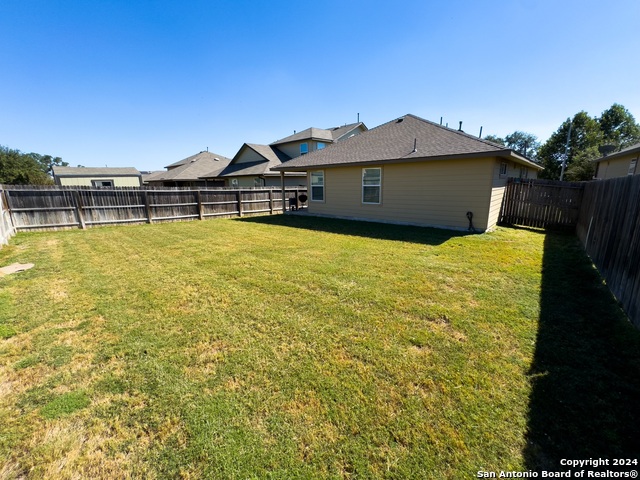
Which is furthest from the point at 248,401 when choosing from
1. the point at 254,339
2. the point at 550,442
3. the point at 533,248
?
the point at 533,248

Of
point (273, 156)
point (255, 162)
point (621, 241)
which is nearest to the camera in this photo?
point (621, 241)

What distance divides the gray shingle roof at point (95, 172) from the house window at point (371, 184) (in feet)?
117

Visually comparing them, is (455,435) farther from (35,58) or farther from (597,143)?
(597,143)

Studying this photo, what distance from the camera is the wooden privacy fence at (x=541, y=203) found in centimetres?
890

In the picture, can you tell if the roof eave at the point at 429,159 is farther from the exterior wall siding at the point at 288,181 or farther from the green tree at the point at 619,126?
the green tree at the point at 619,126

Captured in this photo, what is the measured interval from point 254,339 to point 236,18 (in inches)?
458

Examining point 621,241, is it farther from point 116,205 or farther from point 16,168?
point 16,168

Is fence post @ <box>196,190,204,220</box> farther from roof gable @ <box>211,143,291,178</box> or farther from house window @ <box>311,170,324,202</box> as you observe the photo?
roof gable @ <box>211,143,291,178</box>

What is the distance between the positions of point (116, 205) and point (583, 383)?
46.7 ft

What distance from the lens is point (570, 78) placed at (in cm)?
1515

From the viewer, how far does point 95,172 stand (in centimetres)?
3359

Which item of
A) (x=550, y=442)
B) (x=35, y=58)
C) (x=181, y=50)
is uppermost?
(x=181, y=50)

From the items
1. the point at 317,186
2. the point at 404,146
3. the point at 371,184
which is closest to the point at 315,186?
the point at 317,186

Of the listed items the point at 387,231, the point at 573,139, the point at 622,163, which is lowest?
the point at 387,231
